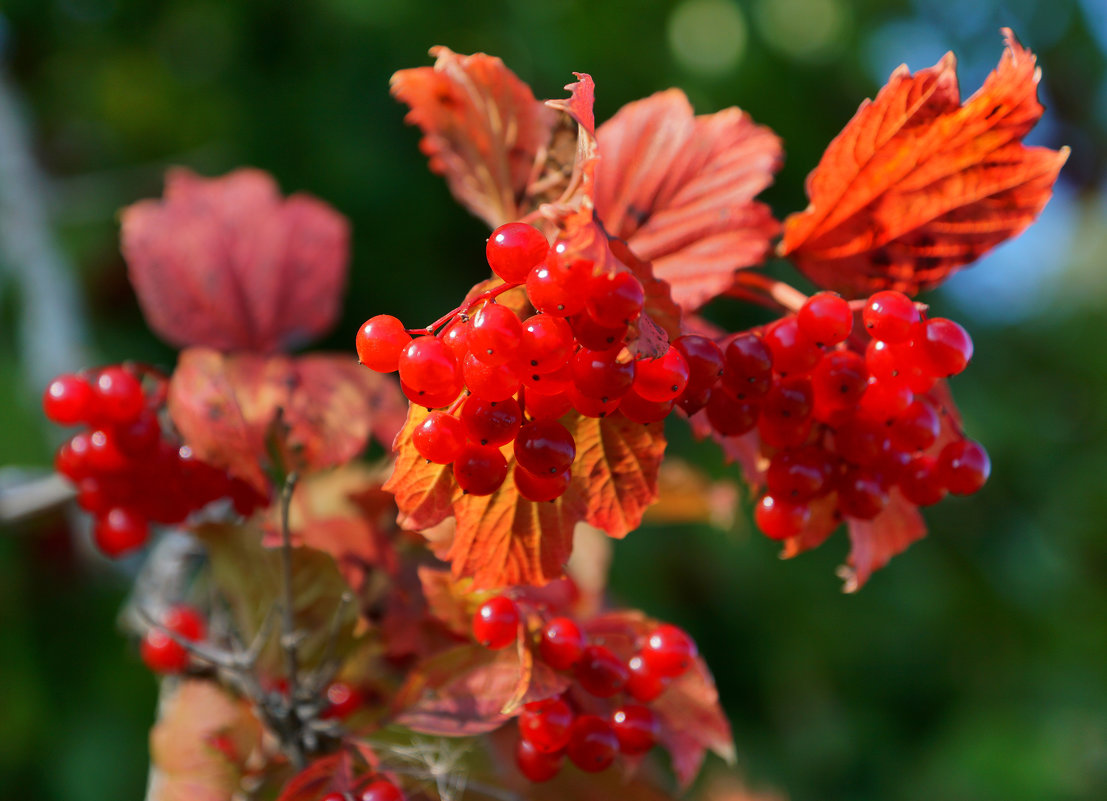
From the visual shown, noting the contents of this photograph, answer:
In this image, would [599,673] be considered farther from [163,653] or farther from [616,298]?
[163,653]

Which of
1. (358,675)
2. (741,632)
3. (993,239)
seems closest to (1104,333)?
(741,632)

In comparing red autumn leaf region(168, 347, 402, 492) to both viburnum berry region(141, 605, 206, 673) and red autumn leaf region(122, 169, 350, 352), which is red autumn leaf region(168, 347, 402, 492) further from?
viburnum berry region(141, 605, 206, 673)

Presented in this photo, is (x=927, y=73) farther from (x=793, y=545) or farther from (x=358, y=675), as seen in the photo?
(x=358, y=675)

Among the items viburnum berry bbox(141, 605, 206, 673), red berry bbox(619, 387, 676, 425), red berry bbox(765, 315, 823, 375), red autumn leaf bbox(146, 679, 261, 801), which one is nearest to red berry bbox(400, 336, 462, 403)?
red berry bbox(619, 387, 676, 425)

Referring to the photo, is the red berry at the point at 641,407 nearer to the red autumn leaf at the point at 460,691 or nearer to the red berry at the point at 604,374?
the red berry at the point at 604,374

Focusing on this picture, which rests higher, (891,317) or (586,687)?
(891,317)

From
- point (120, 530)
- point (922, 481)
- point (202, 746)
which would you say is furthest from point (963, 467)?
point (120, 530)
